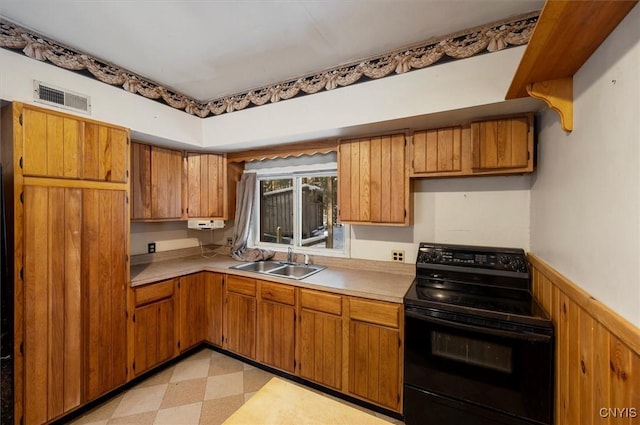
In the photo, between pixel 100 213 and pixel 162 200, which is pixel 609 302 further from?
pixel 162 200

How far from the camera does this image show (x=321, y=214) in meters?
2.98

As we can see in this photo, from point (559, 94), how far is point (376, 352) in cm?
184

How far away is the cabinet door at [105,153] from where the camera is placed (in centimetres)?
192

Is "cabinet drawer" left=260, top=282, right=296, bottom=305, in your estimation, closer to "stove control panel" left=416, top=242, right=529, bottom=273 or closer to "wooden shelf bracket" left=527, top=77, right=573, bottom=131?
"stove control panel" left=416, top=242, right=529, bottom=273

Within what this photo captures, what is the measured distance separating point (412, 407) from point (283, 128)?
2.35 metres

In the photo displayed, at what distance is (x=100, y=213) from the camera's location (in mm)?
2004

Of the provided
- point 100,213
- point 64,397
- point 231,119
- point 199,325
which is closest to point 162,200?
point 100,213

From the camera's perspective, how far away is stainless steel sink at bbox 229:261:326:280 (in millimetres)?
2699

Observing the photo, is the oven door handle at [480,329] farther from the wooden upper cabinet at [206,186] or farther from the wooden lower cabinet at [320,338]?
the wooden upper cabinet at [206,186]

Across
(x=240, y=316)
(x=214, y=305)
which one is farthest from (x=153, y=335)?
(x=240, y=316)

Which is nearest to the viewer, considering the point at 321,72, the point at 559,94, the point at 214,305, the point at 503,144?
the point at 559,94

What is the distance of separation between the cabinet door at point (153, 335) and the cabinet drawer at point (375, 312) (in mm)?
1711

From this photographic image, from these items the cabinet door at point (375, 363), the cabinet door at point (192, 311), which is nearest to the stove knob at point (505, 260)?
the cabinet door at point (375, 363)

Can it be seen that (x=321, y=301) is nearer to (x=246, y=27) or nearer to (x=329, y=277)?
(x=329, y=277)
